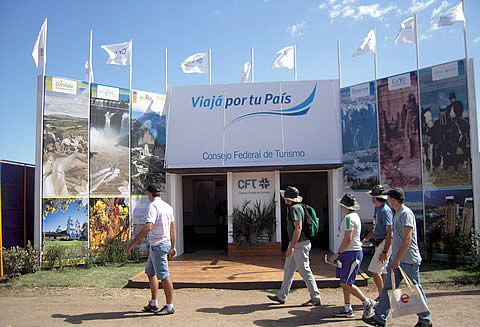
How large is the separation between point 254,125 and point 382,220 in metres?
5.88

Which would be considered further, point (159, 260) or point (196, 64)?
point (196, 64)

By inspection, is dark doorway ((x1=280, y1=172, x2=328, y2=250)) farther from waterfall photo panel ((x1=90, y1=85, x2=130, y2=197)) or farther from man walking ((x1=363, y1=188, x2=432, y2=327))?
man walking ((x1=363, y1=188, x2=432, y2=327))

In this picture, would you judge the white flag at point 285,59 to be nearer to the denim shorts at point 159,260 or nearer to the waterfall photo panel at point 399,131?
the waterfall photo panel at point 399,131

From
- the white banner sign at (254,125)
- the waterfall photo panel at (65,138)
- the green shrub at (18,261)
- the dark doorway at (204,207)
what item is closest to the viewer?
the green shrub at (18,261)

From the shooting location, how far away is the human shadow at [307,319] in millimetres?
4633

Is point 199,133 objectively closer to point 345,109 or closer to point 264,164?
point 264,164

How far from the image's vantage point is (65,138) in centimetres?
910

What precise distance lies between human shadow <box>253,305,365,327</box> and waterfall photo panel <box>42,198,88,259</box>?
20.0 feet

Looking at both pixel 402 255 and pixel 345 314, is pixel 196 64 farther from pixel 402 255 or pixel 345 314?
pixel 402 255

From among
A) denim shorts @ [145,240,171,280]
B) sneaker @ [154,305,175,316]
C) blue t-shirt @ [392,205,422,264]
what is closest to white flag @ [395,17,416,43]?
blue t-shirt @ [392,205,422,264]

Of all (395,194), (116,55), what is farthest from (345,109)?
(116,55)

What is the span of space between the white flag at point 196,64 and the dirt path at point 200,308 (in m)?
7.63

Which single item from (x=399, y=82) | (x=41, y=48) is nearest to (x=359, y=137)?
(x=399, y=82)

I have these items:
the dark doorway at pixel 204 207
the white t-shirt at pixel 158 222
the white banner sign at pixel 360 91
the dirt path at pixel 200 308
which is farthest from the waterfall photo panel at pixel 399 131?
the dark doorway at pixel 204 207
